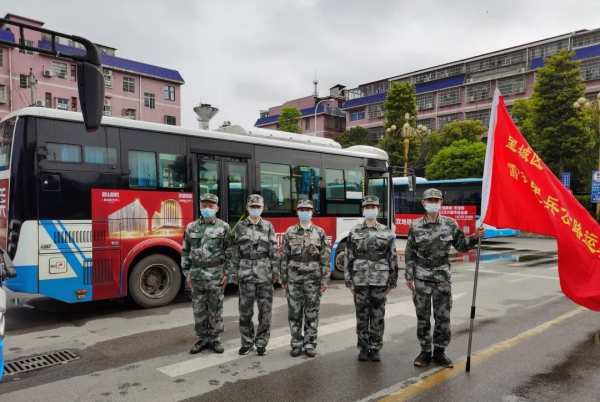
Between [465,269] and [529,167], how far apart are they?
318 inches

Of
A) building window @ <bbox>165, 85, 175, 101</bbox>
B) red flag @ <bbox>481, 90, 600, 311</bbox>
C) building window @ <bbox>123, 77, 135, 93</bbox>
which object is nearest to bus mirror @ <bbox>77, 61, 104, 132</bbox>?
red flag @ <bbox>481, 90, 600, 311</bbox>

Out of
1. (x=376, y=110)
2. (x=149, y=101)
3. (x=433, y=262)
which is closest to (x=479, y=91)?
(x=376, y=110)

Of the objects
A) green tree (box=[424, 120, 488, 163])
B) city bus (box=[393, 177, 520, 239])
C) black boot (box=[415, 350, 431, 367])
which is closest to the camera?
black boot (box=[415, 350, 431, 367])

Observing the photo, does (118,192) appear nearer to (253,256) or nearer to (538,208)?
(253,256)

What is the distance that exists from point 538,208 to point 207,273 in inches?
142

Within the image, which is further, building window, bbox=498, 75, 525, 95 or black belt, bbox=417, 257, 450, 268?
building window, bbox=498, 75, 525, 95

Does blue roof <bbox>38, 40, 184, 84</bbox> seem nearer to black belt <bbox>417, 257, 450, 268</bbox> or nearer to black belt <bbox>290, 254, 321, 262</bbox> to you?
black belt <bbox>290, 254, 321, 262</bbox>

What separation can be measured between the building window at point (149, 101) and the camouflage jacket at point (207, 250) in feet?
132

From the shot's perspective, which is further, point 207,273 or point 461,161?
point 461,161

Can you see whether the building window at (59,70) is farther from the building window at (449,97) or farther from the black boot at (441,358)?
the black boot at (441,358)

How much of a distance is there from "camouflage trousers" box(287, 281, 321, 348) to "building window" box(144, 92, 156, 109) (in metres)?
40.9

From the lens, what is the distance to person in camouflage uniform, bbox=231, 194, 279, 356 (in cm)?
501

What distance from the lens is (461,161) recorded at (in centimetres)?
3366

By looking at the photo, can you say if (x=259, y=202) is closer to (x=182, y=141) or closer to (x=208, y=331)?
(x=208, y=331)
